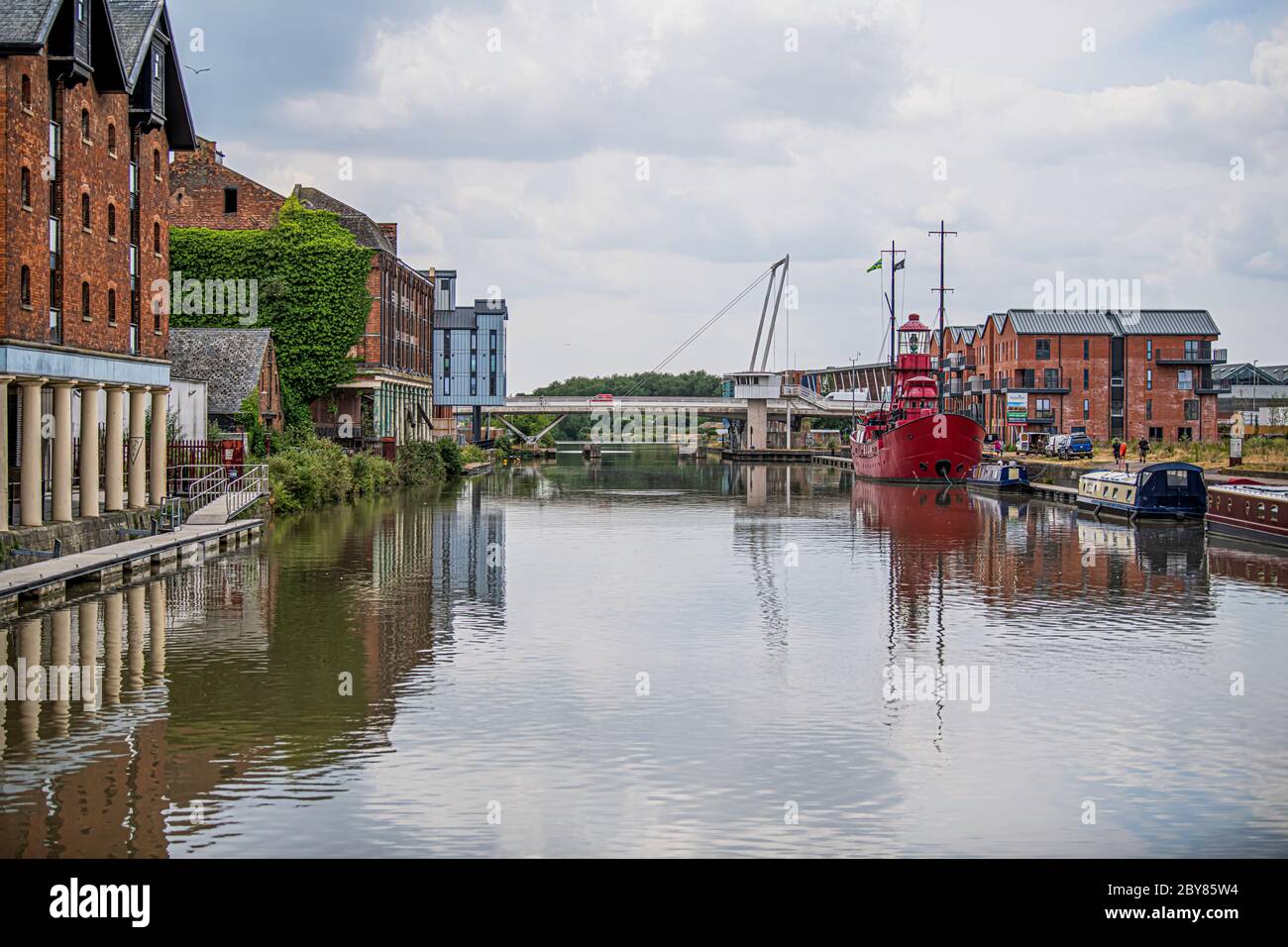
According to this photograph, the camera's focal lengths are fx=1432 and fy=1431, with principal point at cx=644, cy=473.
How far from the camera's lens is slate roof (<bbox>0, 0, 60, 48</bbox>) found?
31.6 metres

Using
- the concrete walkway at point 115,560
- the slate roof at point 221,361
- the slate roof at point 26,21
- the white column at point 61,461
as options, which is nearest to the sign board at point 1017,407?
the slate roof at point 221,361

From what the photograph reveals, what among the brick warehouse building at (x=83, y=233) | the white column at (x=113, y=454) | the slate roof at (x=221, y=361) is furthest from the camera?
the slate roof at (x=221, y=361)

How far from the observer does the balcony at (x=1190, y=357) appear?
4828 inches

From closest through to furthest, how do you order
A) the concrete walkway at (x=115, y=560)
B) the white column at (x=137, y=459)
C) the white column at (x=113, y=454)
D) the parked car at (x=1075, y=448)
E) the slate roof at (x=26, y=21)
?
the concrete walkway at (x=115, y=560) → the slate roof at (x=26, y=21) → the white column at (x=113, y=454) → the white column at (x=137, y=459) → the parked car at (x=1075, y=448)

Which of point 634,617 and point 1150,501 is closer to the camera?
point 634,617

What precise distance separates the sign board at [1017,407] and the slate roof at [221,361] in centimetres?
6909

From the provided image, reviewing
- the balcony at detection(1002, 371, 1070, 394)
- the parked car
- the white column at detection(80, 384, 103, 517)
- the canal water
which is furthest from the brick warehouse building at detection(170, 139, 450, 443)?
the balcony at detection(1002, 371, 1070, 394)

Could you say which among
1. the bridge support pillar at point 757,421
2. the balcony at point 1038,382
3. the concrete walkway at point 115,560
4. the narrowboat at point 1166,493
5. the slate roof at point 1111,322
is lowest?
the concrete walkway at point 115,560

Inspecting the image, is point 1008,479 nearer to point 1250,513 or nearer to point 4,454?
point 1250,513

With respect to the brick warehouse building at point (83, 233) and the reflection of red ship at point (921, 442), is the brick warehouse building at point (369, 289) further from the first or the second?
the reflection of red ship at point (921, 442)
